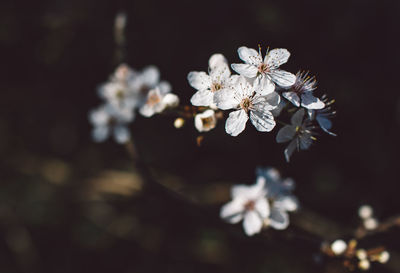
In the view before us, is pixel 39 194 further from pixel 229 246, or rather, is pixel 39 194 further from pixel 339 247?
pixel 339 247

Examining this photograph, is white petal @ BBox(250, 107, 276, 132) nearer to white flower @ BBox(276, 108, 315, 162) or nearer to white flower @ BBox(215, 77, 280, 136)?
white flower @ BBox(215, 77, 280, 136)

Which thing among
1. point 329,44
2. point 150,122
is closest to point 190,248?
point 150,122

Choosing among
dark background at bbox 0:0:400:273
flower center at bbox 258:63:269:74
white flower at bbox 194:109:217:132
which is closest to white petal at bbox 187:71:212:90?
white flower at bbox 194:109:217:132

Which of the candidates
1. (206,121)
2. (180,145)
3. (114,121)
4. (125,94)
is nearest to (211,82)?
(206,121)

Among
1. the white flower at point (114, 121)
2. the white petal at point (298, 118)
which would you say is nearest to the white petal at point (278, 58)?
the white petal at point (298, 118)

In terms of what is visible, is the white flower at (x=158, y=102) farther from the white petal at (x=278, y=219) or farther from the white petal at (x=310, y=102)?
the white petal at (x=278, y=219)

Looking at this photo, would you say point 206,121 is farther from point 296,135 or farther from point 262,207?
point 262,207
